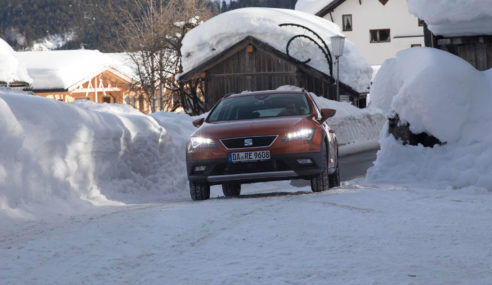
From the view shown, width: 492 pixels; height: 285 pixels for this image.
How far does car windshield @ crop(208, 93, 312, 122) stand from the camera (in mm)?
12008

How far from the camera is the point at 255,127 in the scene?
36.0ft

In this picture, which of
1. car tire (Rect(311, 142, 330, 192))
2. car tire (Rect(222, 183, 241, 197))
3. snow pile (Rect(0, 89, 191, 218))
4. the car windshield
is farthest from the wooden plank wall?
car tire (Rect(311, 142, 330, 192))

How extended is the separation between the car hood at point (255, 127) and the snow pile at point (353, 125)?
19.0 meters

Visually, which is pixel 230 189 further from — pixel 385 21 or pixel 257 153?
pixel 385 21

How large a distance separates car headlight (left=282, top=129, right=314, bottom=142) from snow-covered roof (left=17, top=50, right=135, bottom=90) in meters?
46.4

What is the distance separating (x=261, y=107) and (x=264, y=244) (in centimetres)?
562

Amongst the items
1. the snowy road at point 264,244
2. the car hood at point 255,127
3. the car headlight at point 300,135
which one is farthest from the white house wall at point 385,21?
the snowy road at point 264,244

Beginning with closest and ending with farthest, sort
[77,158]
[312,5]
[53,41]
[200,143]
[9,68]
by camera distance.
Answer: [200,143] < [77,158] < [9,68] < [312,5] < [53,41]

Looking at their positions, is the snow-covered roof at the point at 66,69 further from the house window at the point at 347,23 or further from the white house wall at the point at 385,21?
the white house wall at the point at 385,21

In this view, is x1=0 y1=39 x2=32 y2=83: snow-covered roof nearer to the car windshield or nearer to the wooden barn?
the wooden barn

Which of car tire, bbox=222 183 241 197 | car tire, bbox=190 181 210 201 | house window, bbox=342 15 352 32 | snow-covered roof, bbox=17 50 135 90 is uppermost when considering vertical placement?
house window, bbox=342 15 352 32

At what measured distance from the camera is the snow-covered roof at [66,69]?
55.8m

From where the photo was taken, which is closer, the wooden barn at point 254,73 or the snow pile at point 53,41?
the wooden barn at point 254,73

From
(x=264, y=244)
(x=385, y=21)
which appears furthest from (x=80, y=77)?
(x=264, y=244)
